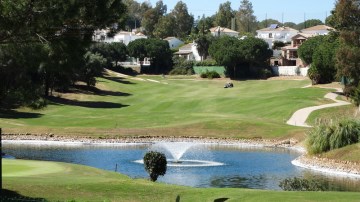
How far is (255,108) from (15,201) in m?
59.5

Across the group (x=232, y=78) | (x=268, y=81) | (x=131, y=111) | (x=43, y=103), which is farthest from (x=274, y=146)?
(x=232, y=78)

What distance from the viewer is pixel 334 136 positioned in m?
44.1

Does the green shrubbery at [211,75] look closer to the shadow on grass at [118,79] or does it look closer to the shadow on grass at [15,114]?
the shadow on grass at [118,79]

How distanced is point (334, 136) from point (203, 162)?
846 centimetres

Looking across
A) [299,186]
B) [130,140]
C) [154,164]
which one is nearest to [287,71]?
[130,140]

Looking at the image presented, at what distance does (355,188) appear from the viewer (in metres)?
34.5

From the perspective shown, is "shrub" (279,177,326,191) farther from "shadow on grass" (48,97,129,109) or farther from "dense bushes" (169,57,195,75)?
"dense bushes" (169,57,195,75)

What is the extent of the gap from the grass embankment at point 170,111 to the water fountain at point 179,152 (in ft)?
19.2

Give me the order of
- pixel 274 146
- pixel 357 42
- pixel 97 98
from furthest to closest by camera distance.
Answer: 1. pixel 97 98
2. pixel 357 42
3. pixel 274 146

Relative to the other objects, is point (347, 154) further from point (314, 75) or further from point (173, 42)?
point (173, 42)

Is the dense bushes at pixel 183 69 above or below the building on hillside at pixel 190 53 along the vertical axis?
below

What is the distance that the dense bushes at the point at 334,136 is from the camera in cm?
4394

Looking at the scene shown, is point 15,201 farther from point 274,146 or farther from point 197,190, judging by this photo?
point 274,146

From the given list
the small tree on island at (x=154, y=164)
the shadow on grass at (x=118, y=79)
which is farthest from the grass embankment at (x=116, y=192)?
the shadow on grass at (x=118, y=79)
